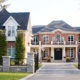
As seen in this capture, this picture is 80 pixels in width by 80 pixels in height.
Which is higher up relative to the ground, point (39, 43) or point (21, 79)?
point (39, 43)

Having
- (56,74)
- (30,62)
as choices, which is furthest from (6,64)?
(56,74)

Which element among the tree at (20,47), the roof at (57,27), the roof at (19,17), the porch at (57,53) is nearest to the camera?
the tree at (20,47)

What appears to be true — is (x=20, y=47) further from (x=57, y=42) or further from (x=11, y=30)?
(x=57, y=42)

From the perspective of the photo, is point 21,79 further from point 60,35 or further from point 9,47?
point 60,35

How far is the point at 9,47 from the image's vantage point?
1761 inches

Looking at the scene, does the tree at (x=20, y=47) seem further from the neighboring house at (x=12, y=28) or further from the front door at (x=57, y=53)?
the front door at (x=57, y=53)

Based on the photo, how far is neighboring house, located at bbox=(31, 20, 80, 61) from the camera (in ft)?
212

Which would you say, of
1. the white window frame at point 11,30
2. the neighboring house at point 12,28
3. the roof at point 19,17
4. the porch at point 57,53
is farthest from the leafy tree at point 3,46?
the porch at point 57,53

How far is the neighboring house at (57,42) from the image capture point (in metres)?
64.5

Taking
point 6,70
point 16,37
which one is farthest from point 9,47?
point 6,70

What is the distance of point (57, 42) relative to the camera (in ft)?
214

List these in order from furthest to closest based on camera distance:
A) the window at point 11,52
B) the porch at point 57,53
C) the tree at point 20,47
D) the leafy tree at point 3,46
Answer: the porch at point 57,53
the window at point 11,52
the tree at point 20,47
the leafy tree at point 3,46

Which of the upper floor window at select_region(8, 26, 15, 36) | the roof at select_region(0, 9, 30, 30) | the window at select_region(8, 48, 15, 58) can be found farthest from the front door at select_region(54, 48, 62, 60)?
the upper floor window at select_region(8, 26, 15, 36)

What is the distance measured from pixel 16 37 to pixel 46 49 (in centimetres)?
2388
